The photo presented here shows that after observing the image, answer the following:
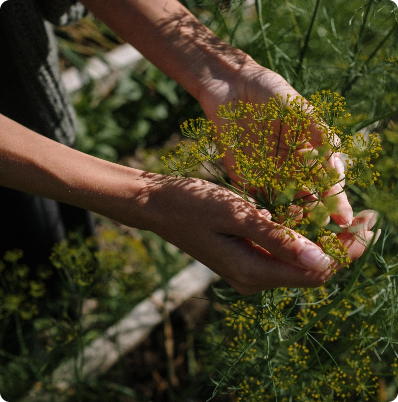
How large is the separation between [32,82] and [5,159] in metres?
0.55

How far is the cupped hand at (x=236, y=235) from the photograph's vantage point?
906mm

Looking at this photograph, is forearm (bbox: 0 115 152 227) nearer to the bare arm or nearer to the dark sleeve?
the bare arm

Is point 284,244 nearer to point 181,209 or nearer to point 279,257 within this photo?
point 279,257

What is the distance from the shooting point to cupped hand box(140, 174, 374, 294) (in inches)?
35.7

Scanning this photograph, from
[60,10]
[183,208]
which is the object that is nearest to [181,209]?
[183,208]

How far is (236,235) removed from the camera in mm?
974

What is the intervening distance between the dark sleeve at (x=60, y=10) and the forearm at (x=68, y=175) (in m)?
0.54

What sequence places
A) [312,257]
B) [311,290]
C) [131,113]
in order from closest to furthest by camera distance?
1. [312,257]
2. [311,290]
3. [131,113]

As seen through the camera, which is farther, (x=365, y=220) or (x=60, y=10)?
(x=60, y=10)

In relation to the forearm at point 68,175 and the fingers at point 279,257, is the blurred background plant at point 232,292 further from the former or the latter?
the forearm at point 68,175

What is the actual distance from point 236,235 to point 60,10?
39.4 inches

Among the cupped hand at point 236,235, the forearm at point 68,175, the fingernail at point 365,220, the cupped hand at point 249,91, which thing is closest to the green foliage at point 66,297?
the forearm at point 68,175

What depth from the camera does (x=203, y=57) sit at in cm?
125

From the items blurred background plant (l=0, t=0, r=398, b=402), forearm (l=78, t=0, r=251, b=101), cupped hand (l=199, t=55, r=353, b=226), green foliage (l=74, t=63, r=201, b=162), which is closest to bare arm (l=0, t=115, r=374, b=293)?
blurred background plant (l=0, t=0, r=398, b=402)
